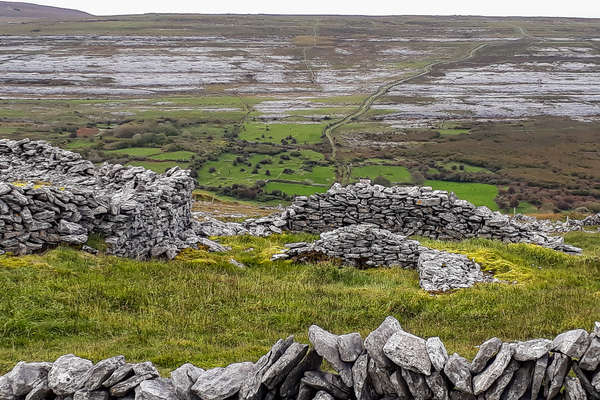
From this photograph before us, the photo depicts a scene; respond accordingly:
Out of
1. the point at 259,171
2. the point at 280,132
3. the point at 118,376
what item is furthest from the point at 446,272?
the point at 280,132

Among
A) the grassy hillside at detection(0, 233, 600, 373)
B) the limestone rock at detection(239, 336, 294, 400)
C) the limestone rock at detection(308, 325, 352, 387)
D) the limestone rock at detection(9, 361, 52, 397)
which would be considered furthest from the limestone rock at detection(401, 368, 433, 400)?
the limestone rock at detection(9, 361, 52, 397)

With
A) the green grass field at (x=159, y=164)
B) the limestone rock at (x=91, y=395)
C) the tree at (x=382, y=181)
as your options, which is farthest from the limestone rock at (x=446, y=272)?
the green grass field at (x=159, y=164)

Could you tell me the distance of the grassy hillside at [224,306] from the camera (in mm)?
11961

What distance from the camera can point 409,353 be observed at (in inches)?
304

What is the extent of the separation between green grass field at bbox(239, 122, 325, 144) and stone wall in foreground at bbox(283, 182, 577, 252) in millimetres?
75007

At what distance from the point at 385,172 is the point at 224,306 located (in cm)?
6809

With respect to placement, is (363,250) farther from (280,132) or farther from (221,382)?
(280,132)

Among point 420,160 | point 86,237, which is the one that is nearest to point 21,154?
point 86,237

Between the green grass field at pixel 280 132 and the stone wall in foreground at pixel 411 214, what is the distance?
75.0 metres

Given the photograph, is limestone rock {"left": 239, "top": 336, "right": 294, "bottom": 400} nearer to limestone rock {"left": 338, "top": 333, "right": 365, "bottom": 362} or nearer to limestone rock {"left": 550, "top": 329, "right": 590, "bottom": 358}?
limestone rock {"left": 338, "top": 333, "right": 365, "bottom": 362}

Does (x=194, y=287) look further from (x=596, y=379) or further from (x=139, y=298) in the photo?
(x=596, y=379)

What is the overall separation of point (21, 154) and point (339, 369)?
990 inches

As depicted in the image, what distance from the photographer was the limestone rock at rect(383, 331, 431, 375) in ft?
25.1

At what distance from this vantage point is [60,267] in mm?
16062
